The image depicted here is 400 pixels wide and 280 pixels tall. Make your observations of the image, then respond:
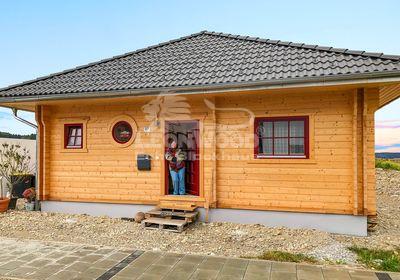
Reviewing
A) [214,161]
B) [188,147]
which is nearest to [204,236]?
[214,161]

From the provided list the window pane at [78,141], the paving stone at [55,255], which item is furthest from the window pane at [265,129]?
the window pane at [78,141]

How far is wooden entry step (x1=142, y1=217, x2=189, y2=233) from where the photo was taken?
6648mm

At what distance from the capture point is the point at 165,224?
678 cm

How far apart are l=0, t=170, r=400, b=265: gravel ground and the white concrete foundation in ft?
0.63

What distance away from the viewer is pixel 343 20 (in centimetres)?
923

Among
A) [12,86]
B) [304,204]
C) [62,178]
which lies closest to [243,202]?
[304,204]

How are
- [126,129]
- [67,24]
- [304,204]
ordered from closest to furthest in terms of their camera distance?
[304,204] → [126,129] → [67,24]

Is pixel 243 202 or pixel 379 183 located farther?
pixel 379 183

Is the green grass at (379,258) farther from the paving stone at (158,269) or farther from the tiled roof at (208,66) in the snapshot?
the tiled roof at (208,66)

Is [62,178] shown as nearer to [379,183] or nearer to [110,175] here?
[110,175]

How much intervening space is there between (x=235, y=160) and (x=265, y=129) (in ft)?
3.42

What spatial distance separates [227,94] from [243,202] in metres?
2.62

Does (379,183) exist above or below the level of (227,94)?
below

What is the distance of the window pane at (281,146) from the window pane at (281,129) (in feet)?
0.42
